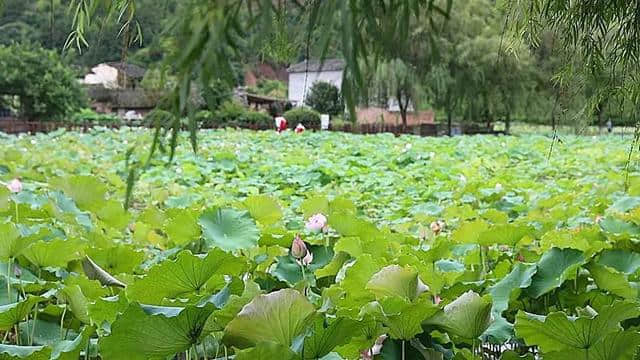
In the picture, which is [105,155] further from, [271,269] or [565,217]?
[271,269]

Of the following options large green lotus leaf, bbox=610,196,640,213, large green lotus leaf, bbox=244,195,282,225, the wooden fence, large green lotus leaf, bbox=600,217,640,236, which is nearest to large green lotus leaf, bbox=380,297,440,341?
large green lotus leaf, bbox=244,195,282,225

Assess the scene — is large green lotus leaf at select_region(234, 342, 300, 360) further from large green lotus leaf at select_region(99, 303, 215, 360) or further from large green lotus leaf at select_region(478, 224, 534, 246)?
large green lotus leaf at select_region(478, 224, 534, 246)

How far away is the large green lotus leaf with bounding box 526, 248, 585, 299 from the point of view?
4.75 feet

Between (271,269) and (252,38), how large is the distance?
1.06m

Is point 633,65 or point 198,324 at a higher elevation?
point 633,65

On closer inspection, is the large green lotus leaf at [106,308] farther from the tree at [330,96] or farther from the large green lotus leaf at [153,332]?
the tree at [330,96]

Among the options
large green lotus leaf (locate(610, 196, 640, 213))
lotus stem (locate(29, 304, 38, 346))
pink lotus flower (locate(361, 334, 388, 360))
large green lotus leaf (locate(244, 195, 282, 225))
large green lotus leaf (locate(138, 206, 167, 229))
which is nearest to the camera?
pink lotus flower (locate(361, 334, 388, 360))

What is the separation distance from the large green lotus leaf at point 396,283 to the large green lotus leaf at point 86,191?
1281 millimetres

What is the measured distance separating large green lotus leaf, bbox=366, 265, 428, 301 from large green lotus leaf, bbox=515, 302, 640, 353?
19cm

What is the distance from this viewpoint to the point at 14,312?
47.8 inches

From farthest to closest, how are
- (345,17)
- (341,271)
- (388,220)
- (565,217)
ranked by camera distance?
(388,220) → (565,217) → (341,271) → (345,17)

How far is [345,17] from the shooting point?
2.18ft

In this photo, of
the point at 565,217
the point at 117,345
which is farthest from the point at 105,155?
the point at 117,345

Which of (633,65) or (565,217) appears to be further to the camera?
(565,217)
